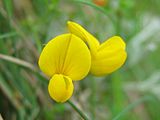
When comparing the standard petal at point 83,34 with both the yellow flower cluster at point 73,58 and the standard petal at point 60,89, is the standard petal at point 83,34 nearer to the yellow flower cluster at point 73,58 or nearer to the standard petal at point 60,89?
the yellow flower cluster at point 73,58

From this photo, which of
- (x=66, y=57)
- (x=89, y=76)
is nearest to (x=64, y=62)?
(x=66, y=57)

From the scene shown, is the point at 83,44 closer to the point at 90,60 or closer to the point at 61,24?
the point at 90,60

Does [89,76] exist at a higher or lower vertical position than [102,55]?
lower

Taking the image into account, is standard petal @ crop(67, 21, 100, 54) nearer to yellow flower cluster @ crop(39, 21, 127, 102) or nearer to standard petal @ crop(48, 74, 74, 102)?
yellow flower cluster @ crop(39, 21, 127, 102)

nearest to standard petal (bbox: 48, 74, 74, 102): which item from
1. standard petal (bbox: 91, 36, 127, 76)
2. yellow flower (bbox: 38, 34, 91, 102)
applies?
yellow flower (bbox: 38, 34, 91, 102)

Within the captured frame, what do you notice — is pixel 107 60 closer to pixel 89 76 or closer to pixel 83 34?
pixel 83 34

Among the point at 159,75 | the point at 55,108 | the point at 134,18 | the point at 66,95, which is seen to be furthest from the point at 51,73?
the point at 159,75
